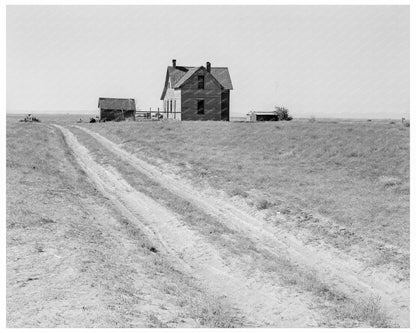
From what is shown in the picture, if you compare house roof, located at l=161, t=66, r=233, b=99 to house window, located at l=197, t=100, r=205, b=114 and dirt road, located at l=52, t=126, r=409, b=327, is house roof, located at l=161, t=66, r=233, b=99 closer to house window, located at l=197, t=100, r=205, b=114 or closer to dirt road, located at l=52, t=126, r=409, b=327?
house window, located at l=197, t=100, r=205, b=114

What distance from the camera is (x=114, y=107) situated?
75.9 metres

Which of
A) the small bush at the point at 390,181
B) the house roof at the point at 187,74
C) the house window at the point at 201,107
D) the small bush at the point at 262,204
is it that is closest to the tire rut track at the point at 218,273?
the small bush at the point at 262,204

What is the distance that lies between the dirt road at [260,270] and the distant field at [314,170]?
0.80 metres

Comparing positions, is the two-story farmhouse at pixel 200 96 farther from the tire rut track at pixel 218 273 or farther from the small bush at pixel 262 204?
the small bush at pixel 262 204

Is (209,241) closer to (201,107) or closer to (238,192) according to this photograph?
(238,192)

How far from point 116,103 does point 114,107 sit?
89cm

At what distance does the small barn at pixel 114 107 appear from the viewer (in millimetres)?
75125

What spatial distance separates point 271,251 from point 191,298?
12.7 feet

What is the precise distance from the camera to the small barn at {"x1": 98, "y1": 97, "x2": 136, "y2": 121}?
75125 millimetres

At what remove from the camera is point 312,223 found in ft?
46.5

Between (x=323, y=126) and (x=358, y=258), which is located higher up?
(x=323, y=126)

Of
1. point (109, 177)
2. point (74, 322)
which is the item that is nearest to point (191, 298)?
point (74, 322)

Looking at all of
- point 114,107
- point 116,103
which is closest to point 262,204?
point 114,107

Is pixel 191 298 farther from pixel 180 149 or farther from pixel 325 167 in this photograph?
pixel 180 149
